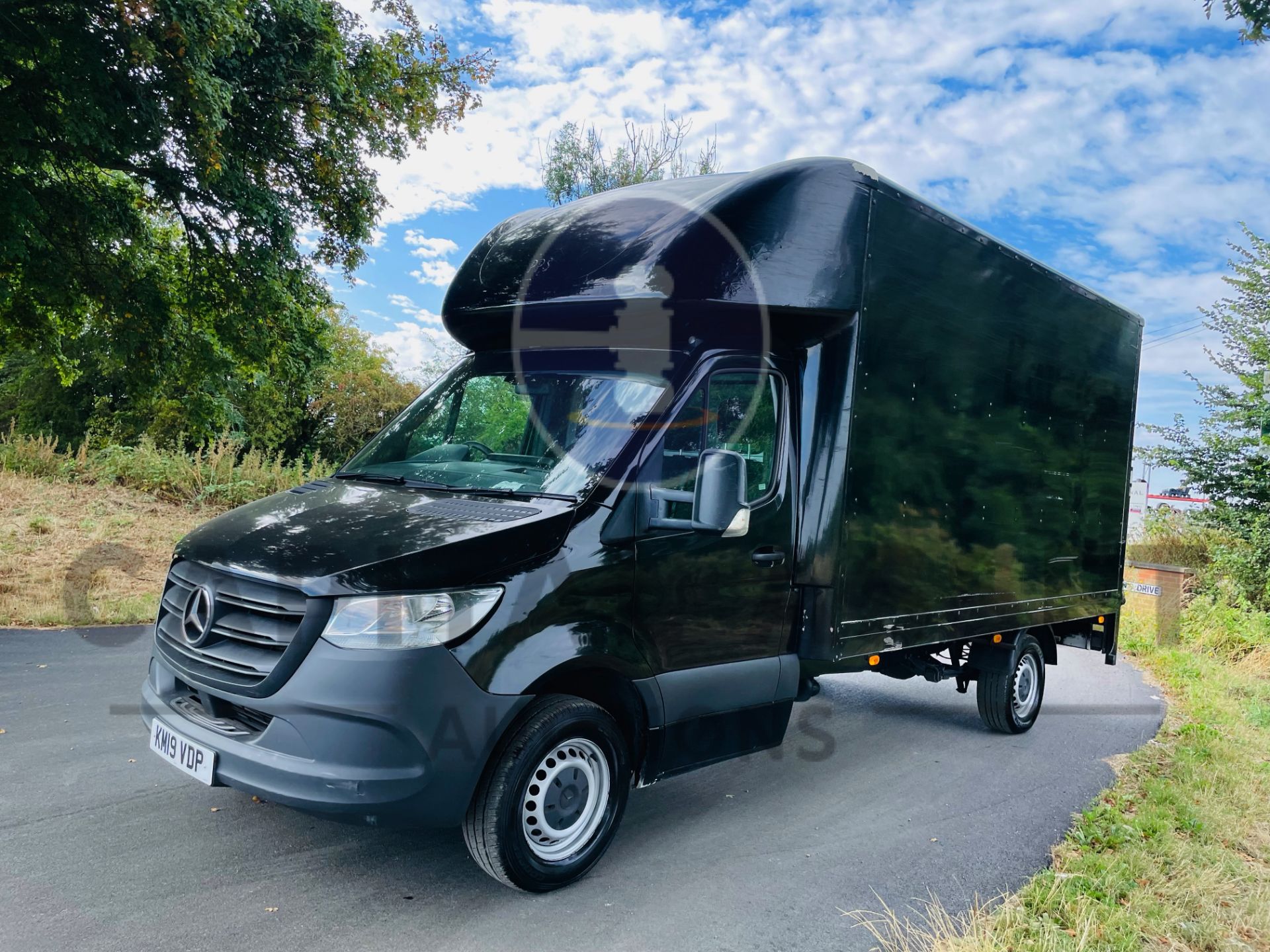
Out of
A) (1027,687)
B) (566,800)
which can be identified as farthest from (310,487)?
(1027,687)

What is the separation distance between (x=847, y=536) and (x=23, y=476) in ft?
47.7

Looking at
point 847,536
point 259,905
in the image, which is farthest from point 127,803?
point 847,536

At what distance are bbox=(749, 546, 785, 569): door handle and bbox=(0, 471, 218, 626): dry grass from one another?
7.09 meters

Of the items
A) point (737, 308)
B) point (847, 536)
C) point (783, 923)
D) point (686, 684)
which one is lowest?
point (783, 923)

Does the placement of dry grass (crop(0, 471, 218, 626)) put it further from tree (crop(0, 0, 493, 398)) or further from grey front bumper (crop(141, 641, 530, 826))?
grey front bumper (crop(141, 641, 530, 826))

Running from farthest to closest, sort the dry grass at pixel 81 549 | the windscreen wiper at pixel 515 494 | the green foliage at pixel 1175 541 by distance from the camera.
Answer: the green foliage at pixel 1175 541 < the dry grass at pixel 81 549 < the windscreen wiper at pixel 515 494

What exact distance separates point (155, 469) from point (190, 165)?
7077 mm

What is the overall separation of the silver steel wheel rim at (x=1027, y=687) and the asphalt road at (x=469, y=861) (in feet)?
2.56

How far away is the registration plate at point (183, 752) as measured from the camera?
351cm

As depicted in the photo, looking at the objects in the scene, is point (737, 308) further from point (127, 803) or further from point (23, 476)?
point (23, 476)

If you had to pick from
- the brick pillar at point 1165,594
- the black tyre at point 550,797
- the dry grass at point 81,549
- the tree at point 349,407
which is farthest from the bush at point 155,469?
the brick pillar at point 1165,594

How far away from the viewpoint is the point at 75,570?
10562 mm

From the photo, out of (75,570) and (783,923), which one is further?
(75,570)

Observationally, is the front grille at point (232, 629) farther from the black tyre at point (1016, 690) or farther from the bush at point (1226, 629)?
the bush at point (1226, 629)
